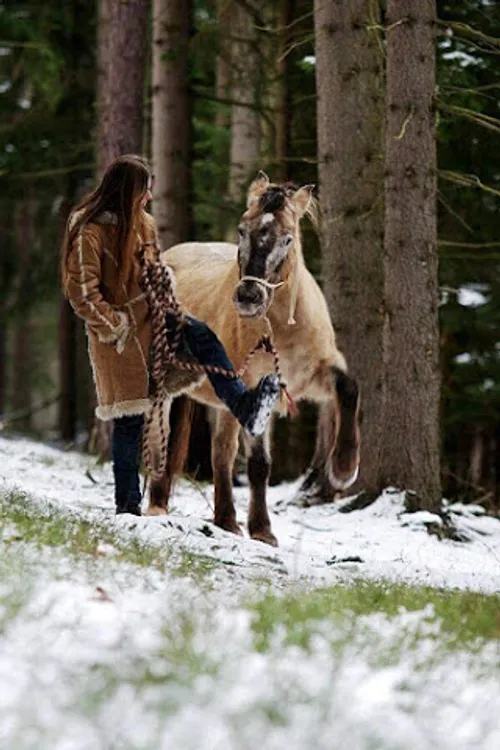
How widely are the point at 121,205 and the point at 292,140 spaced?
812 centimetres

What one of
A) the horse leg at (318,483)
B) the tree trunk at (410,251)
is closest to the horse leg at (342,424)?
the tree trunk at (410,251)

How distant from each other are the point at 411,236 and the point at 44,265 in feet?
54.3

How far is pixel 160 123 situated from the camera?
53.4ft

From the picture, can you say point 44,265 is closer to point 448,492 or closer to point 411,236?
point 448,492

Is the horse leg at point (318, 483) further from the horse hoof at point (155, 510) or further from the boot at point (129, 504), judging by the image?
the boot at point (129, 504)

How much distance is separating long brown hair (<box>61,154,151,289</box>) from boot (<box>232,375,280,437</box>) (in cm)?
116

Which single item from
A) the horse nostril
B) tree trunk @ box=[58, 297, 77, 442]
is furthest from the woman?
tree trunk @ box=[58, 297, 77, 442]

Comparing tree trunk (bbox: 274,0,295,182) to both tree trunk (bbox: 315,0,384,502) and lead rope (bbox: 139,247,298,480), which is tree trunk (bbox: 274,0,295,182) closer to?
tree trunk (bbox: 315,0,384,502)

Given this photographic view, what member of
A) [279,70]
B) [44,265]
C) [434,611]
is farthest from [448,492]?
[44,265]

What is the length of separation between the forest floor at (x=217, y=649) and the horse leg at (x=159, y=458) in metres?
1.61

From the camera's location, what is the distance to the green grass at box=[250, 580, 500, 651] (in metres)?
5.02

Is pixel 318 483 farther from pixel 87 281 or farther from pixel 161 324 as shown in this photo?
pixel 87 281

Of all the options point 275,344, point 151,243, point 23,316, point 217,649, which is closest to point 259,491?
point 275,344

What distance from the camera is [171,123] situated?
16.2 m
